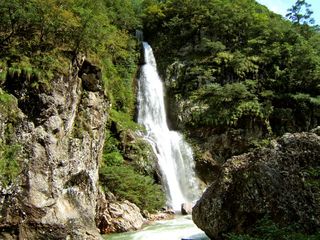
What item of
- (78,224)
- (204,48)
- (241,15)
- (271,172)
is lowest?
(78,224)

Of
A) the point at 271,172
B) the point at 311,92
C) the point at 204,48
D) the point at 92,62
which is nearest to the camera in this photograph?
the point at 271,172

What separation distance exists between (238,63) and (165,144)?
938 centimetres

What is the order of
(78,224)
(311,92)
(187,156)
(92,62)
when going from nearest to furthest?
(78,224) → (92,62) → (187,156) → (311,92)

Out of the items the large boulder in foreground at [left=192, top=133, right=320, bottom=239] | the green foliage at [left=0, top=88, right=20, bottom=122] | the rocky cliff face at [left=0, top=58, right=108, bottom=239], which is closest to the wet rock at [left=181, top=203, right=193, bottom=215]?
the rocky cliff face at [left=0, top=58, right=108, bottom=239]

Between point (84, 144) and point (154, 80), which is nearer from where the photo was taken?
point (84, 144)

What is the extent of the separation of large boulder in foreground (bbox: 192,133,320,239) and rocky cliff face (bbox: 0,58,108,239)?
5467 millimetres

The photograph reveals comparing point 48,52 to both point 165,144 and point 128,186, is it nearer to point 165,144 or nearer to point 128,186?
point 128,186

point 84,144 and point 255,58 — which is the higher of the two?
point 255,58

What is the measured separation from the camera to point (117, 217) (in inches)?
611

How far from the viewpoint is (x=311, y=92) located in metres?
29.0

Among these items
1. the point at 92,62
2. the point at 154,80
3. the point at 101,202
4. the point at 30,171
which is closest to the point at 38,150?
the point at 30,171

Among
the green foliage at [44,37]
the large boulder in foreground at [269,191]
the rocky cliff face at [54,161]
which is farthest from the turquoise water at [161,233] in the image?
the green foliage at [44,37]

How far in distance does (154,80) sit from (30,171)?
18686mm

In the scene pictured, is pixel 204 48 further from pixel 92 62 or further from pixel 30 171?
pixel 30 171
